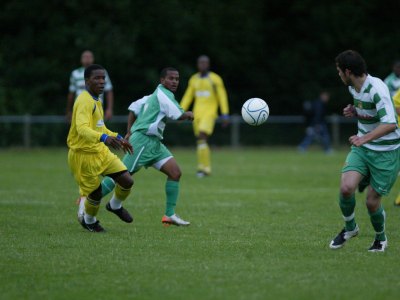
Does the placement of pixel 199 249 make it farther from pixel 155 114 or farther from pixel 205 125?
pixel 205 125

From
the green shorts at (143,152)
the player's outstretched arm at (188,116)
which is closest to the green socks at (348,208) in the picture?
the player's outstretched arm at (188,116)

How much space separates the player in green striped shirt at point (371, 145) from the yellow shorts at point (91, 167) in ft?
8.70

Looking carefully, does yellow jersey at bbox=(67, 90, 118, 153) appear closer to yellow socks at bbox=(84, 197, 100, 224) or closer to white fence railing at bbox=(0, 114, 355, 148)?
yellow socks at bbox=(84, 197, 100, 224)

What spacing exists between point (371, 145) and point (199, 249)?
6.36 ft

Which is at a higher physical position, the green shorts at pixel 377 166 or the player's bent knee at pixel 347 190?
the green shorts at pixel 377 166

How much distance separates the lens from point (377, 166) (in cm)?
726

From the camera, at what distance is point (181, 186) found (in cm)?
1433

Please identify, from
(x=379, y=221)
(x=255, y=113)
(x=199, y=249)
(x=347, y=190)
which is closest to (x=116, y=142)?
(x=199, y=249)

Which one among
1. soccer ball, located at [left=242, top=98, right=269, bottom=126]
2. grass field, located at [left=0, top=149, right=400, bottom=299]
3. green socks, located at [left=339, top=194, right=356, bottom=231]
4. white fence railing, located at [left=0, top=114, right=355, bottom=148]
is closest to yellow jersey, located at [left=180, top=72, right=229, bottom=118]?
grass field, located at [left=0, top=149, right=400, bottom=299]

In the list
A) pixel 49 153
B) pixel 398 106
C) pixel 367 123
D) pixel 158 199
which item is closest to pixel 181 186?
pixel 158 199

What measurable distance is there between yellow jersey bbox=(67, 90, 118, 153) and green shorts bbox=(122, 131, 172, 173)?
703mm

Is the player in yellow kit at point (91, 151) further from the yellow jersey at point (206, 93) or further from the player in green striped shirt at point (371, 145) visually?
the yellow jersey at point (206, 93)

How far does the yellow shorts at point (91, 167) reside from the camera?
8.45 meters

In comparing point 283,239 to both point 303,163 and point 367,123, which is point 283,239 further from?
A: point 303,163
